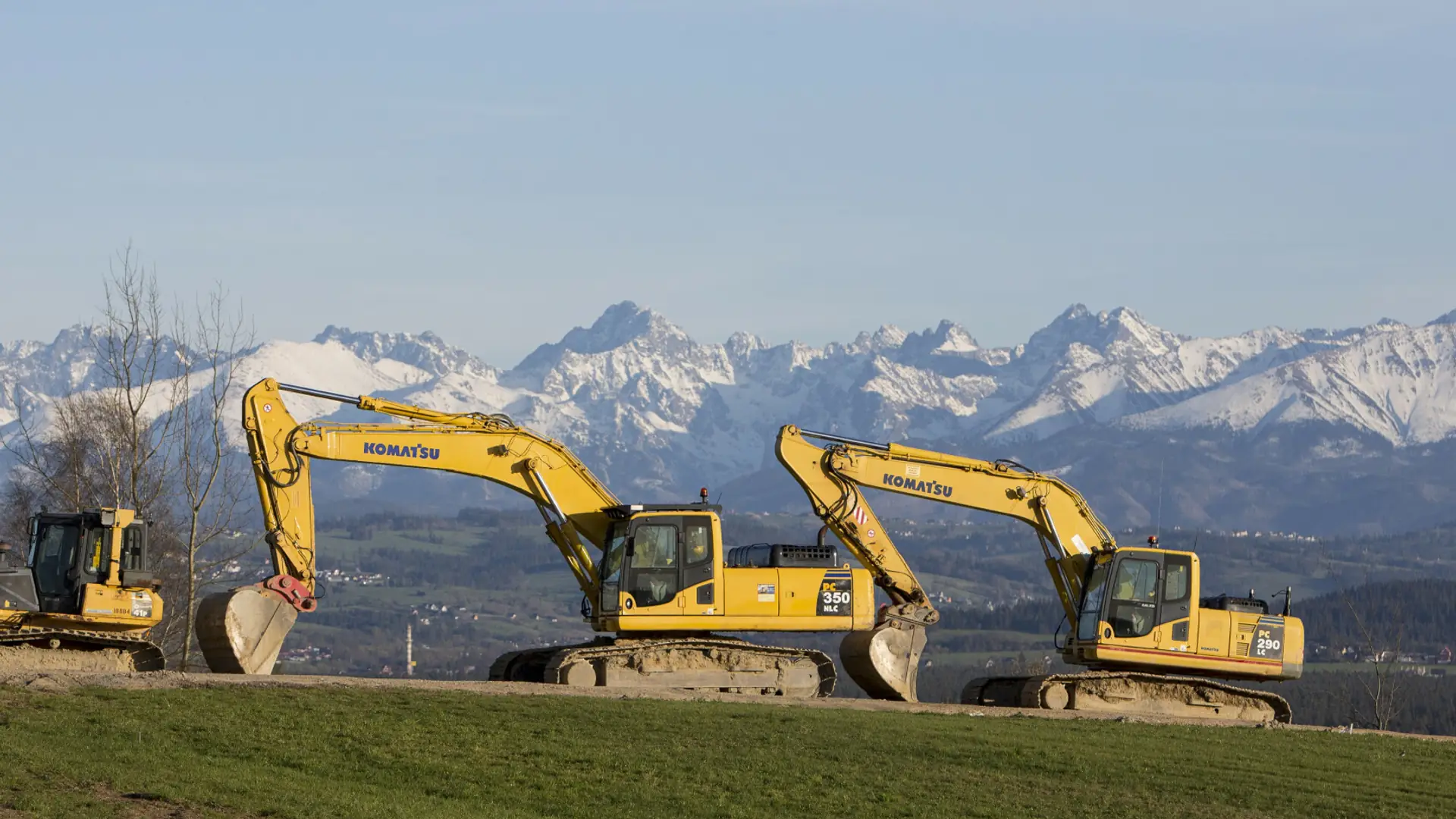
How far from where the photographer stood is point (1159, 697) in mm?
41375

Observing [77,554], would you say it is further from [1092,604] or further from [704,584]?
[1092,604]

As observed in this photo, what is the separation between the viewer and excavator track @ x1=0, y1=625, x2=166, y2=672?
39.2m

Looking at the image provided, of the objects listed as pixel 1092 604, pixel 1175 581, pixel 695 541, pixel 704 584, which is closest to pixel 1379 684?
pixel 1175 581

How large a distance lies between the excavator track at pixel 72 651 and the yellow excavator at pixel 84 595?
2cm

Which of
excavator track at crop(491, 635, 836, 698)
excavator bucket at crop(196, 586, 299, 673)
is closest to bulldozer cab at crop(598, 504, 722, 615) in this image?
excavator track at crop(491, 635, 836, 698)

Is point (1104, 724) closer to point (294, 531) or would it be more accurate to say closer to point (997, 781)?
point (997, 781)

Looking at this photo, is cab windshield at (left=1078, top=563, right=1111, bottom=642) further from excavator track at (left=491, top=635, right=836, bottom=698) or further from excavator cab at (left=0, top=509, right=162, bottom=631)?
excavator cab at (left=0, top=509, right=162, bottom=631)

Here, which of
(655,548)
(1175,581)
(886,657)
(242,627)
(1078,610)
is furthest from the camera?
(1078,610)

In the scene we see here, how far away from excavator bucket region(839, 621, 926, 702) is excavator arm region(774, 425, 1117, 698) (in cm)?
6

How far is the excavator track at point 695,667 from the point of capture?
39938mm

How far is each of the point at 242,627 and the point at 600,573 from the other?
287 inches

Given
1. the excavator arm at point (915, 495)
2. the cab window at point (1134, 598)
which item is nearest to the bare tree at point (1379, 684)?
the cab window at point (1134, 598)

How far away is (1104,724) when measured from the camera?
35.7 metres

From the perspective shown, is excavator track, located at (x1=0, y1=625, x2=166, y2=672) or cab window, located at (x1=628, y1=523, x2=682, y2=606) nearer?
excavator track, located at (x1=0, y1=625, x2=166, y2=672)
